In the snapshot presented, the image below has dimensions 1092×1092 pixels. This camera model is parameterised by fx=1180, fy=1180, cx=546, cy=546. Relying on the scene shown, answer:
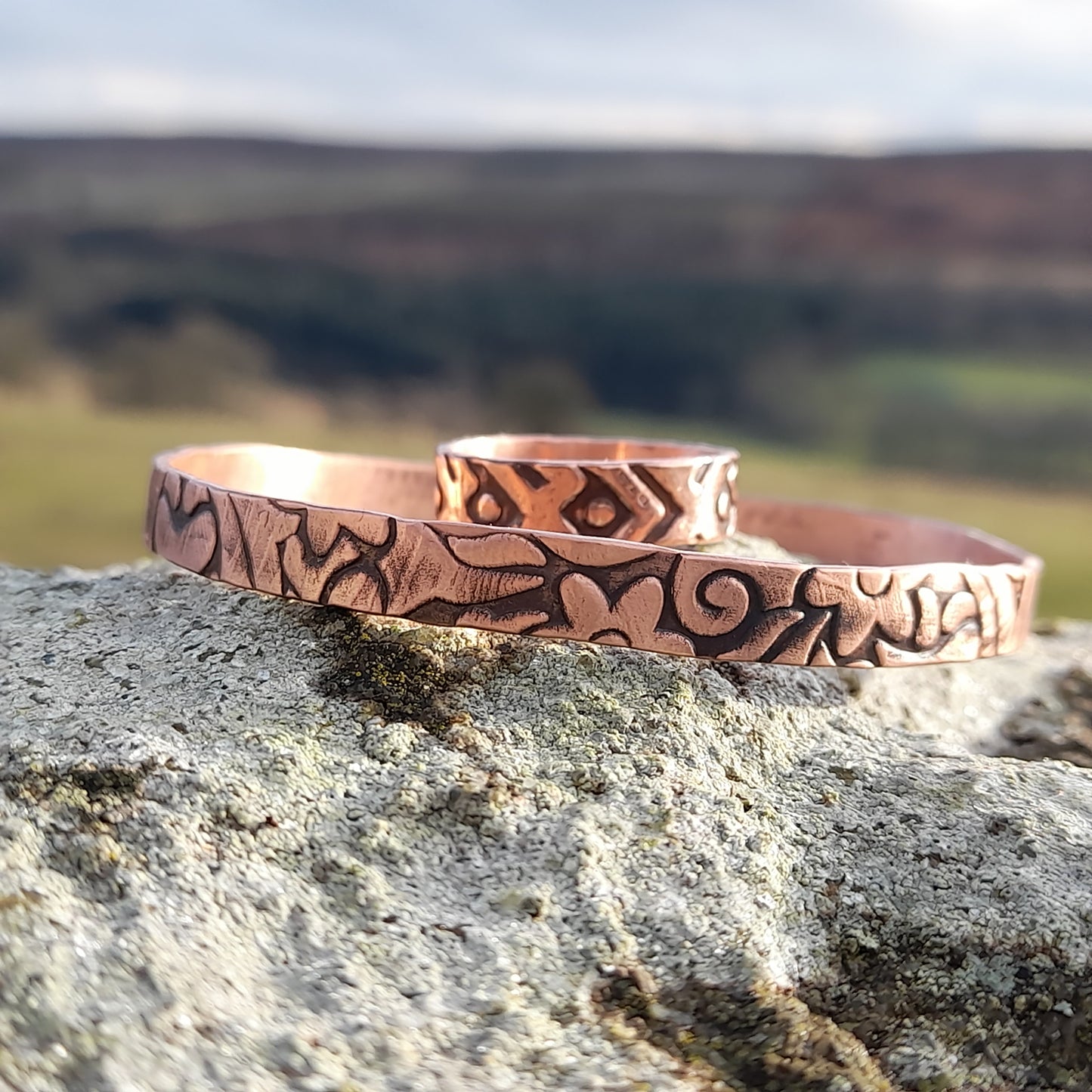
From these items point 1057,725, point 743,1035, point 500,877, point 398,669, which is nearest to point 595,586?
point 398,669

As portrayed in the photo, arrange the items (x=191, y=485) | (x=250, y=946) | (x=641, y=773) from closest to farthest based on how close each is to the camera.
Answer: (x=250, y=946) → (x=641, y=773) → (x=191, y=485)

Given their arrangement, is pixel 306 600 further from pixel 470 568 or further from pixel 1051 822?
pixel 1051 822

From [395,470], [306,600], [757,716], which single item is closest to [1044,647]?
[757,716]

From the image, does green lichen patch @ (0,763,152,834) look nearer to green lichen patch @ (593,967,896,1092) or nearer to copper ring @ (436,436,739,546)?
green lichen patch @ (593,967,896,1092)

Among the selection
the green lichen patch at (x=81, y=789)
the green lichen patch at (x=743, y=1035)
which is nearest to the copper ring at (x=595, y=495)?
the green lichen patch at (x=81, y=789)

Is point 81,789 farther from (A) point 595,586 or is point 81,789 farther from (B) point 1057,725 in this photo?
(B) point 1057,725

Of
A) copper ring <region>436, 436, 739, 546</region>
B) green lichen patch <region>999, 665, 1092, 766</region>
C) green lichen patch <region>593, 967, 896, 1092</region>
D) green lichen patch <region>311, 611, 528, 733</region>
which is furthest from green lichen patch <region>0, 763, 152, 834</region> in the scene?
green lichen patch <region>999, 665, 1092, 766</region>
